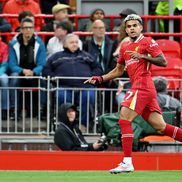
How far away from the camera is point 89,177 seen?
10484 mm

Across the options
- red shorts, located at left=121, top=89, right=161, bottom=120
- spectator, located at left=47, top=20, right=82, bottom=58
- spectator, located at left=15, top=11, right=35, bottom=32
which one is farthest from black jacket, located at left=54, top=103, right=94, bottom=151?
red shorts, located at left=121, top=89, right=161, bottom=120

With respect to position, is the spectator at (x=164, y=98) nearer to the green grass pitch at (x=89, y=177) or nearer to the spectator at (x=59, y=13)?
the spectator at (x=59, y=13)

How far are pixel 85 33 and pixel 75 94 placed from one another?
5.11ft

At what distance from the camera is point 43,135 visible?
49.4ft

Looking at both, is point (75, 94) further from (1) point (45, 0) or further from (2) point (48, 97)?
(1) point (45, 0)

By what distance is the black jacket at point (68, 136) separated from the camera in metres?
13.8

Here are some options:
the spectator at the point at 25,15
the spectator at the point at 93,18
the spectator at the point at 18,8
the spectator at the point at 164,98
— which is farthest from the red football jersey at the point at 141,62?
the spectator at the point at 18,8

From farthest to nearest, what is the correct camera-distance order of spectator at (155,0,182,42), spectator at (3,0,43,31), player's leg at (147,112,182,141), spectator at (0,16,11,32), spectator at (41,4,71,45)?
1. spectator at (155,0,182,42)
2. spectator at (3,0,43,31)
3. spectator at (41,4,71,45)
4. spectator at (0,16,11,32)
5. player's leg at (147,112,182,141)

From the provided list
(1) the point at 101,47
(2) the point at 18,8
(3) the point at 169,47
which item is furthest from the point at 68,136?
(2) the point at 18,8

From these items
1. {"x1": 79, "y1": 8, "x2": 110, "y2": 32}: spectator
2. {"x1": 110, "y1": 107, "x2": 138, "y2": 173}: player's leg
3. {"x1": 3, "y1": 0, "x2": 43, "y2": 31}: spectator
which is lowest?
{"x1": 110, "y1": 107, "x2": 138, "y2": 173}: player's leg

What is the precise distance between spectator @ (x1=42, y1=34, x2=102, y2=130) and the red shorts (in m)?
3.55

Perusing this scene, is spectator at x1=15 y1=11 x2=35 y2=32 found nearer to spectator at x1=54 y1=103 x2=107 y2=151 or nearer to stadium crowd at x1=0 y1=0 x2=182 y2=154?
stadium crowd at x1=0 y1=0 x2=182 y2=154

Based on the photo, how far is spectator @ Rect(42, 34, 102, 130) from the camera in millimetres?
14914

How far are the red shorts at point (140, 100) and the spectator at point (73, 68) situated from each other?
3.55 metres
